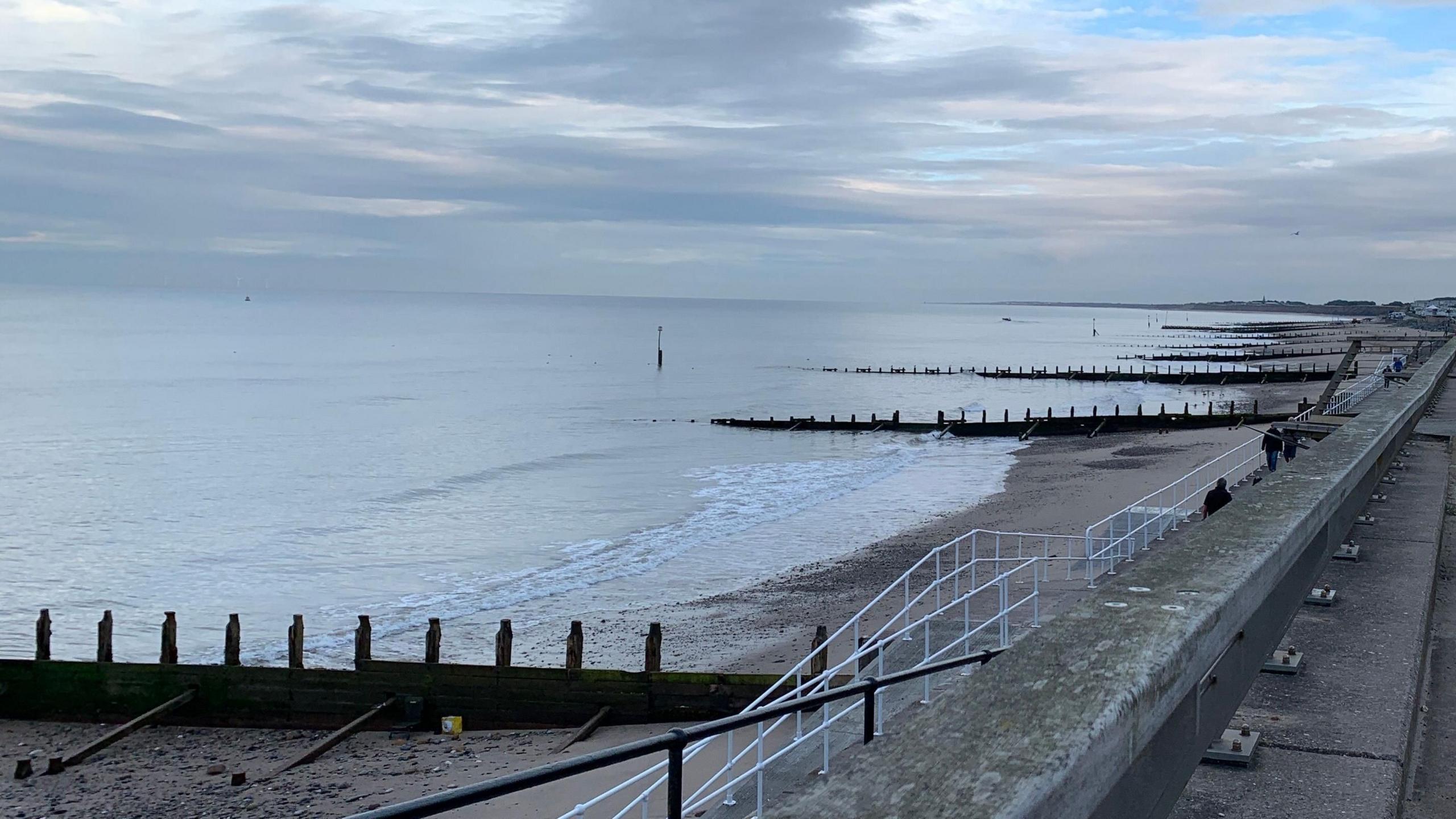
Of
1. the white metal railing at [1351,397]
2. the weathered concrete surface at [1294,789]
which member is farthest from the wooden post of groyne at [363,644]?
the white metal railing at [1351,397]

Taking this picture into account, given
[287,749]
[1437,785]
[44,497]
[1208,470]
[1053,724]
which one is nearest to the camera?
[1053,724]

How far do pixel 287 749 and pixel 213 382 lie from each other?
291 feet

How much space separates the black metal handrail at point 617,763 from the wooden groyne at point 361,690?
44.1 feet

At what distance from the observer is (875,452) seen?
59031mm

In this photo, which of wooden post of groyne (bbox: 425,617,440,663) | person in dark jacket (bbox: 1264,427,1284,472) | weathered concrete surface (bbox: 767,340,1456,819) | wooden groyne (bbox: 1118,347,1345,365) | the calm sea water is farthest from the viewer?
wooden groyne (bbox: 1118,347,1345,365)

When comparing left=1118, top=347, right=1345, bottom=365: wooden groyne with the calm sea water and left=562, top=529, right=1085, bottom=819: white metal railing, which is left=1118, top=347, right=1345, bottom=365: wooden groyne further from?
left=562, top=529, right=1085, bottom=819: white metal railing

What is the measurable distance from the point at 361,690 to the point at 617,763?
17.5 m

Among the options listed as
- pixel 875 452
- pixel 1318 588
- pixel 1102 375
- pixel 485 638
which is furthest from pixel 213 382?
pixel 1318 588

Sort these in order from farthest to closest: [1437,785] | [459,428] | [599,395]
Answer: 1. [599,395]
2. [459,428]
3. [1437,785]

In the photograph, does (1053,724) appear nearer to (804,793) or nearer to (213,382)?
(804,793)

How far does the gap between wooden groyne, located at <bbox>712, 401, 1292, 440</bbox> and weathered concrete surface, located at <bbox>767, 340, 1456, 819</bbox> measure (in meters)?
55.0

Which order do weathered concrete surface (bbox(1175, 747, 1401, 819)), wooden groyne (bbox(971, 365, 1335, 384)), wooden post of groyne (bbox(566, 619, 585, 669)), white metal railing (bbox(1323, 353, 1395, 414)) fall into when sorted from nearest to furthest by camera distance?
weathered concrete surface (bbox(1175, 747, 1401, 819)) → wooden post of groyne (bbox(566, 619, 585, 669)) → white metal railing (bbox(1323, 353, 1395, 414)) → wooden groyne (bbox(971, 365, 1335, 384))

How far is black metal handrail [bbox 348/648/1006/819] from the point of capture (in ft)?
8.48

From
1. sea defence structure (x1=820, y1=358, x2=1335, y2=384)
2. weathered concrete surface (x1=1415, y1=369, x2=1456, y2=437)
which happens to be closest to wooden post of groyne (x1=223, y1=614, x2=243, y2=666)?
weathered concrete surface (x1=1415, y1=369, x2=1456, y2=437)
